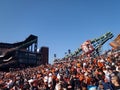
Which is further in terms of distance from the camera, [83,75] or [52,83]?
[52,83]

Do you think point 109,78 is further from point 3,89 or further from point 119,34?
point 119,34

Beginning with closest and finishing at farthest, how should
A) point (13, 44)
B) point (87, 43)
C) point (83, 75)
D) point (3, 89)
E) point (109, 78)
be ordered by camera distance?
point (109, 78) < point (83, 75) < point (3, 89) < point (87, 43) < point (13, 44)

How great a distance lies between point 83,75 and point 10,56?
3307 cm

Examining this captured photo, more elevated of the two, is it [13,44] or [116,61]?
[13,44]

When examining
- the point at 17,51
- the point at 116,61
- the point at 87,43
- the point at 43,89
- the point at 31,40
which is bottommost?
the point at 43,89

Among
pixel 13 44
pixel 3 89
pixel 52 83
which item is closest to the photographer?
pixel 52 83

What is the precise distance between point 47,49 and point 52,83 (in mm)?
35310

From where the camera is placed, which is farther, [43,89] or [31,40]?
[31,40]

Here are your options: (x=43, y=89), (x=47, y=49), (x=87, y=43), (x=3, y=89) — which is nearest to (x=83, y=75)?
(x=43, y=89)

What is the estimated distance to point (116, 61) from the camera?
2414cm

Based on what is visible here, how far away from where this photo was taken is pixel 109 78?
18188 millimetres

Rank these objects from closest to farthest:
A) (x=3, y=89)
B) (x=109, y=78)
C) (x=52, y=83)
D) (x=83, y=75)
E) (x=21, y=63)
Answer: (x=109, y=78) → (x=83, y=75) → (x=52, y=83) → (x=3, y=89) → (x=21, y=63)

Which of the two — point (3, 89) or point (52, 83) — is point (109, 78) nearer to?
point (52, 83)

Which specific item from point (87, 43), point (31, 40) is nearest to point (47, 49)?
point (31, 40)
